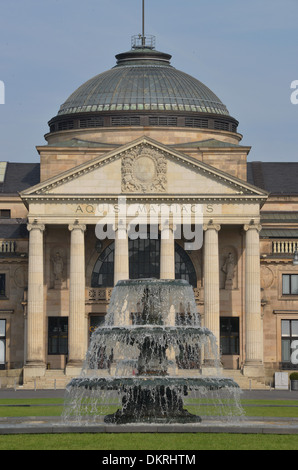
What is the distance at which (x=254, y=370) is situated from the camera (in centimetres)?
10544

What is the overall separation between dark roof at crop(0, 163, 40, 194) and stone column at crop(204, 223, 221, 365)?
2450 centimetres

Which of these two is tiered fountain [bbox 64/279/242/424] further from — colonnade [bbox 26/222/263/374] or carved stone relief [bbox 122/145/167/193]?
carved stone relief [bbox 122/145/167/193]

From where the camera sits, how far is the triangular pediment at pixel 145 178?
107188 mm

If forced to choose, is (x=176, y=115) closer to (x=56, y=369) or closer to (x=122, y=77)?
(x=122, y=77)

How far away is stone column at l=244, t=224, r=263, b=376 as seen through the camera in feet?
351

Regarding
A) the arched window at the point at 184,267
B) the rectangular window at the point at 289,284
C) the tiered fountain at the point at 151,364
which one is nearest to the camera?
the tiered fountain at the point at 151,364

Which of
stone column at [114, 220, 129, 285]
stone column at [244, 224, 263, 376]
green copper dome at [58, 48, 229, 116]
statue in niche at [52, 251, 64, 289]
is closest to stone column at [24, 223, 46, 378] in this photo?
statue in niche at [52, 251, 64, 289]

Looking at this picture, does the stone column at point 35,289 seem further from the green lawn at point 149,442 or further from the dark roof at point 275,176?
the green lawn at point 149,442

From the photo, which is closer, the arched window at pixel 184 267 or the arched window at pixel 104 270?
the arched window at pixel 104 270

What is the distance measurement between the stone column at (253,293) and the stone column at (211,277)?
2260mm

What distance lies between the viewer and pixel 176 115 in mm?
120562

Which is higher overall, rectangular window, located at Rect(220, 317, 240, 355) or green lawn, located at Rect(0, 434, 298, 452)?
rectangular window, located at Rect(220, 317, 240, 355)

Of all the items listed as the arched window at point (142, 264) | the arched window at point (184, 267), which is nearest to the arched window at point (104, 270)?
the arched window at point (142, 264)
